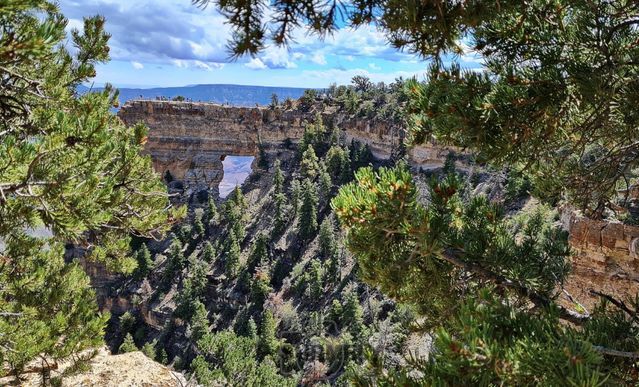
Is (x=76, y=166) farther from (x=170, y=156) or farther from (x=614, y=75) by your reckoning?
(x=170, y=156)

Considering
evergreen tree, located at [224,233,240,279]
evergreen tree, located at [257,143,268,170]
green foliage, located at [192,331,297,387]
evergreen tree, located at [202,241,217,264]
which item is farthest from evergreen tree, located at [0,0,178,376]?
evergreen tree, located at [257,143,268,170]

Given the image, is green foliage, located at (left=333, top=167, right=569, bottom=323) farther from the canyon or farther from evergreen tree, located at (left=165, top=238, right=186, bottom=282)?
the canyon

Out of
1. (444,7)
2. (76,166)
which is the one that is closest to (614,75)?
(444,7)

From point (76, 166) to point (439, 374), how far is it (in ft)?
8.33

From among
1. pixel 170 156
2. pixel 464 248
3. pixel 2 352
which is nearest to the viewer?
pixel 464 248

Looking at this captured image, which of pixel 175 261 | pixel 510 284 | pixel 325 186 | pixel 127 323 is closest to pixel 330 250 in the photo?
pixel 325 186

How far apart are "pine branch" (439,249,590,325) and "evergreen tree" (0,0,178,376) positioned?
7.33ft

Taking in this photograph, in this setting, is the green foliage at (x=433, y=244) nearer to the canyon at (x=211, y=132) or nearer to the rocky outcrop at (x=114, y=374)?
the rocky outcrop at (x=114, y=374)

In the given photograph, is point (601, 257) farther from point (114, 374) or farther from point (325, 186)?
point (325, 186)

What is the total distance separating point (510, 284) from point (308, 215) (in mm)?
24854

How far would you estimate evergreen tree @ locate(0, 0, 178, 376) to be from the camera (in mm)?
2699

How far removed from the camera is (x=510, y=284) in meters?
2.68

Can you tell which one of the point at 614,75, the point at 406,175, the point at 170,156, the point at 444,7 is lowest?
the point at 170,156

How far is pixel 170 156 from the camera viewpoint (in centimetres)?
3719
